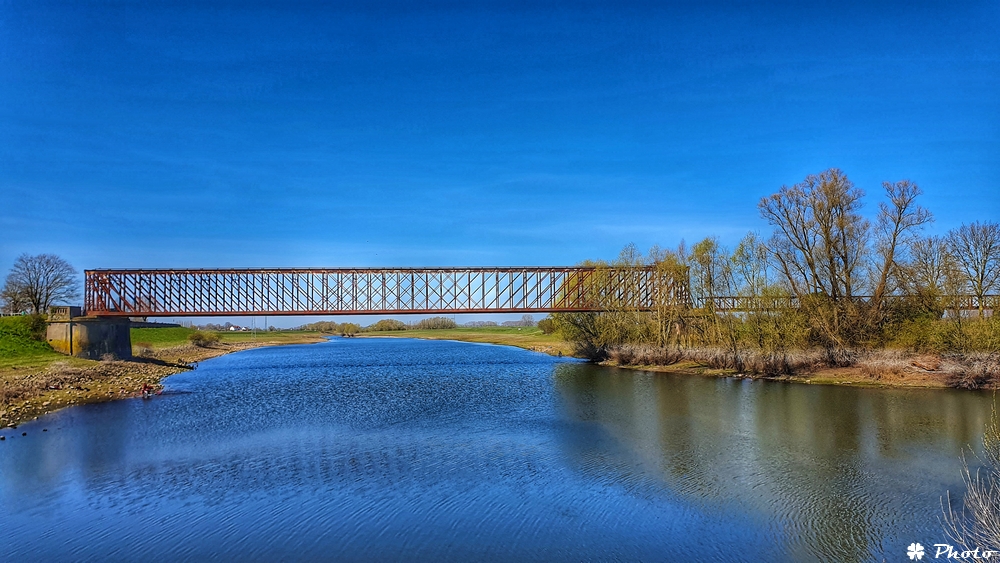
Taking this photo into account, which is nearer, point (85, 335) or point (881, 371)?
point (881, 371)

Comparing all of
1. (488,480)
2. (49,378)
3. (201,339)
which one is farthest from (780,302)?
(201,339)

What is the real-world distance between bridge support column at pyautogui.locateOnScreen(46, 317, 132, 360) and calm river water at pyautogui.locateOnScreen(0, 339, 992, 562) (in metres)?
23.6

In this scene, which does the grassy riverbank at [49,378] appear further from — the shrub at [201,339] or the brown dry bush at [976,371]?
the shrub at [201,339]

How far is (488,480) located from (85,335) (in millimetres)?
50354

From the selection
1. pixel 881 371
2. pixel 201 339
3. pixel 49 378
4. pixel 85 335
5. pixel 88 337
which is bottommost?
pixel 881 371

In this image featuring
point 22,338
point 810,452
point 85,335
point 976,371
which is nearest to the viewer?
point 810,452

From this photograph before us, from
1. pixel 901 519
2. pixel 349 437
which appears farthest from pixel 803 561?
pixel 349 437

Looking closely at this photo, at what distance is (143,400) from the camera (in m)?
35.1

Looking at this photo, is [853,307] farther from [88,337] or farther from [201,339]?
[201,339]

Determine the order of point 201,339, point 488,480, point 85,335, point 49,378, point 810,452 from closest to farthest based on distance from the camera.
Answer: point 488,480 < point 810,452 < point 49,378 < point 85,335 < point 201,339

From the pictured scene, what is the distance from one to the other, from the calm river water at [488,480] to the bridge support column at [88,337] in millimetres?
23560

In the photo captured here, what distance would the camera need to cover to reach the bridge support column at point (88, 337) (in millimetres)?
51500

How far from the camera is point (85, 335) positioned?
175 feet

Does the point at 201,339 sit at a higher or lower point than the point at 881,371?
higher
